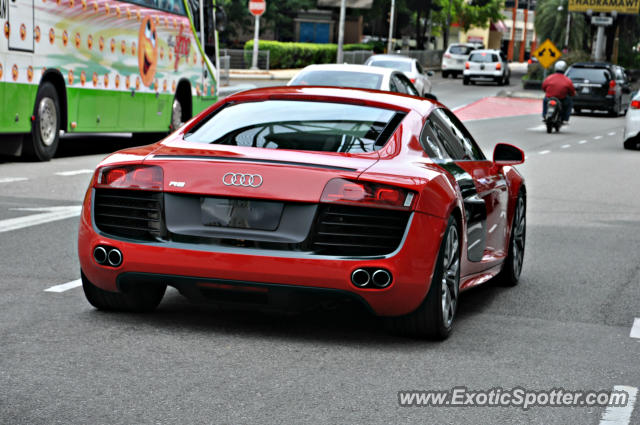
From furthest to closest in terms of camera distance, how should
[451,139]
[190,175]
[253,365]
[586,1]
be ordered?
[586,1], [451,139], [190,175], [253,365]

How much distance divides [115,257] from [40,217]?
5038mm

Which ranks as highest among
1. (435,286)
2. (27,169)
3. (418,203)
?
(418,203)

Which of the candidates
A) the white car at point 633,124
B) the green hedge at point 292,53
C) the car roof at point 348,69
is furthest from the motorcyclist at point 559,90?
the green hedge at point 292,53

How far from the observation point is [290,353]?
602 cm

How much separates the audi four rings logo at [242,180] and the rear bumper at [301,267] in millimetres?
318

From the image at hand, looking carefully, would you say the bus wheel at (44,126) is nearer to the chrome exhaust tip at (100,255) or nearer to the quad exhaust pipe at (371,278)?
the chrome exhaust tip at (100,255)

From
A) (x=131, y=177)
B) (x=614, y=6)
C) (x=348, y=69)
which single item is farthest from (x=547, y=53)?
(x=131, y=177)

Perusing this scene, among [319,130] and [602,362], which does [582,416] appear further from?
[319,130]

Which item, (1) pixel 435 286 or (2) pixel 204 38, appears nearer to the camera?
(1) pixel 435 286

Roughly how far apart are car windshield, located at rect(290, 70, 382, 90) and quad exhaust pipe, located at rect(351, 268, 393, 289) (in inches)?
502

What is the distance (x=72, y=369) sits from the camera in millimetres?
5465

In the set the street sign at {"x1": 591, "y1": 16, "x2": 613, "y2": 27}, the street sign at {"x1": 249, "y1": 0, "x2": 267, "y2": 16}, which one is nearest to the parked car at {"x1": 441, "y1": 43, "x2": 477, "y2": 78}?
the street sign at {"x1": 591, "y1": 16, "x2": 613, "y2": 27}

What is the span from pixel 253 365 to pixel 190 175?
1012mm

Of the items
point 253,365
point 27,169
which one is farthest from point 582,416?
Answer: point 27,169
